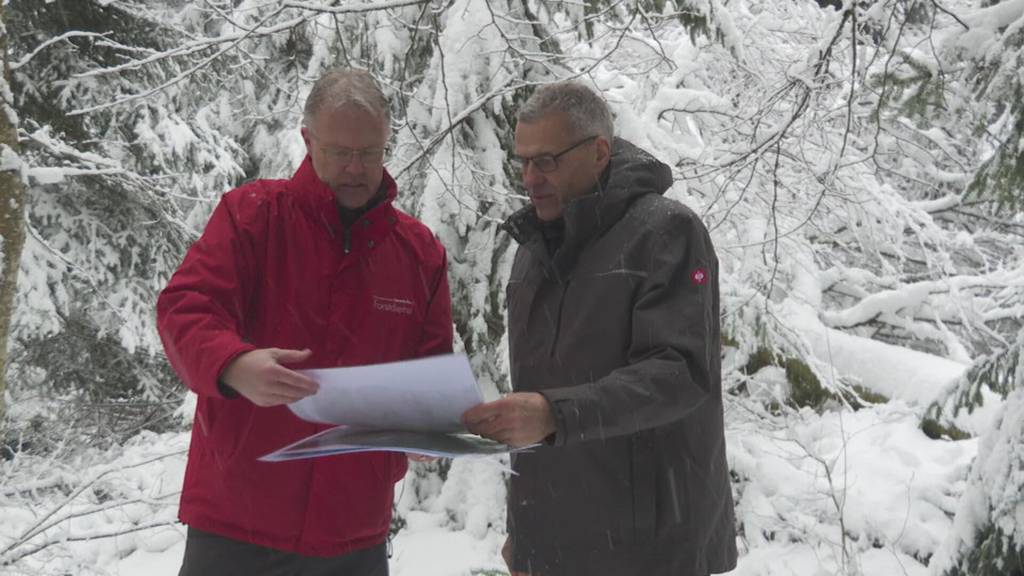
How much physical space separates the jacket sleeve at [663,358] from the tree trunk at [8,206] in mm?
1492

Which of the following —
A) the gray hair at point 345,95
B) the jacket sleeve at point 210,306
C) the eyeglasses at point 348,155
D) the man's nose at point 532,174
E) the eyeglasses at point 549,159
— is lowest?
the jacket sleeve at point 210,306

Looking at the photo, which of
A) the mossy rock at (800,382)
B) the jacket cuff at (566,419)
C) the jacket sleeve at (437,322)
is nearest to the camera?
the jacket cuff at (566,419)

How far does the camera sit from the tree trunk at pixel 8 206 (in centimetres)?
218

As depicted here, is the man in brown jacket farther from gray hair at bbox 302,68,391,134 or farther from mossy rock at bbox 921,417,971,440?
mossy rock at bbox 921,417,971,440

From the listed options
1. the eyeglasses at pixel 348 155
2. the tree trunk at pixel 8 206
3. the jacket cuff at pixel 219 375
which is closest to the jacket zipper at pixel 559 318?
the eyeglasses at pixel 348 155

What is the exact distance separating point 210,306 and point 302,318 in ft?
0.83

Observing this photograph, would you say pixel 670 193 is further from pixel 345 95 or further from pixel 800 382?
pixel 345 95

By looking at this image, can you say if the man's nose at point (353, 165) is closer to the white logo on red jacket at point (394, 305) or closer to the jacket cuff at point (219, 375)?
the white logo on red jacket at point (394, 305)

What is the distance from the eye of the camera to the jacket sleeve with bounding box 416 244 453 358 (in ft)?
7.52

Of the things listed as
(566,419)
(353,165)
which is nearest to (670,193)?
(353,165)

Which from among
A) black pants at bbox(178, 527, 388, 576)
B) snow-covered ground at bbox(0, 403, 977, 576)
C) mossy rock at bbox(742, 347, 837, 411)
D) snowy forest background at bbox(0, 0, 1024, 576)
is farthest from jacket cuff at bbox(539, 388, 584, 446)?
mossy rock at bbox(742, 347, 837, 411)

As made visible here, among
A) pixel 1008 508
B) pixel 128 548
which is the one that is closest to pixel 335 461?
pixel 1008 508

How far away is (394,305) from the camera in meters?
2.21

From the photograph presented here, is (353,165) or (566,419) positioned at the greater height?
(353,165)
